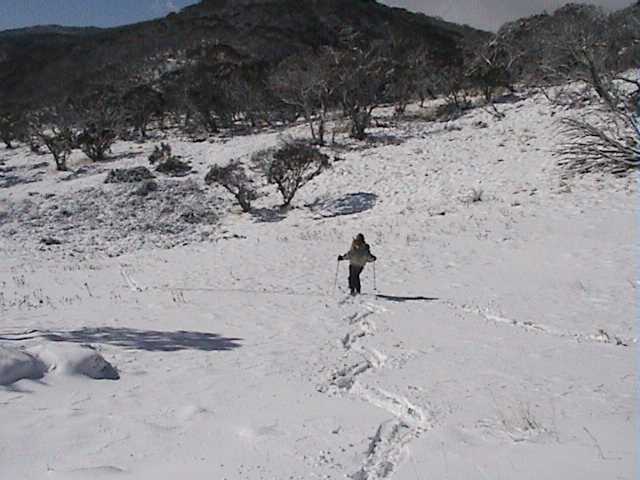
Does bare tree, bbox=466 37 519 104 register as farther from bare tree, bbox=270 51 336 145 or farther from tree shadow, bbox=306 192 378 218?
tree shadow, bbox=306 192 378 218

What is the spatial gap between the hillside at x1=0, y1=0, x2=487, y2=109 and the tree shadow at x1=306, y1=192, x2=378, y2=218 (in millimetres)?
50978

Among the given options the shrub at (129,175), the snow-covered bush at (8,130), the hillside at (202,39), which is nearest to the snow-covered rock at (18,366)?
the shrub at (129,175)

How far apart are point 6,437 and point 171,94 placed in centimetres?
5222

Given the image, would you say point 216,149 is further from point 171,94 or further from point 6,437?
point 6,437

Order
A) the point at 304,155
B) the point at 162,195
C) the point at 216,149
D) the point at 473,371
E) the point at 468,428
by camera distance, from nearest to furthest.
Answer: the point at 468,428 → the point at 473,371 → the point at 304,155 → the point at 162,195 → the point at 216,149

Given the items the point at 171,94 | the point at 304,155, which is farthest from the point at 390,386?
the point at 171,94

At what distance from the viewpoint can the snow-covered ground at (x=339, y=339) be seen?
4273 millimetres

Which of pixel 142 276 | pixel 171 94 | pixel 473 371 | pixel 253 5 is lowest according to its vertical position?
pixel 142 276

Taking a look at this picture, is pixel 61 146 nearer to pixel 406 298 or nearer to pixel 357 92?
pixel 357 92

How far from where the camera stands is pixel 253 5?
3735 inches

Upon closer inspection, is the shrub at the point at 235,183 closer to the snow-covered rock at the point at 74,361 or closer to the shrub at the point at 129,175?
the shrub at the point at 129,175

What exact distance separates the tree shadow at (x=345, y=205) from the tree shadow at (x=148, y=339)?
15.5 metres

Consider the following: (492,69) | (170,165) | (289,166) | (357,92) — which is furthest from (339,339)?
(492,69)

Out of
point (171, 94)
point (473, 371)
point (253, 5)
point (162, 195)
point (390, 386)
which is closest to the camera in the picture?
point (390, 386)
